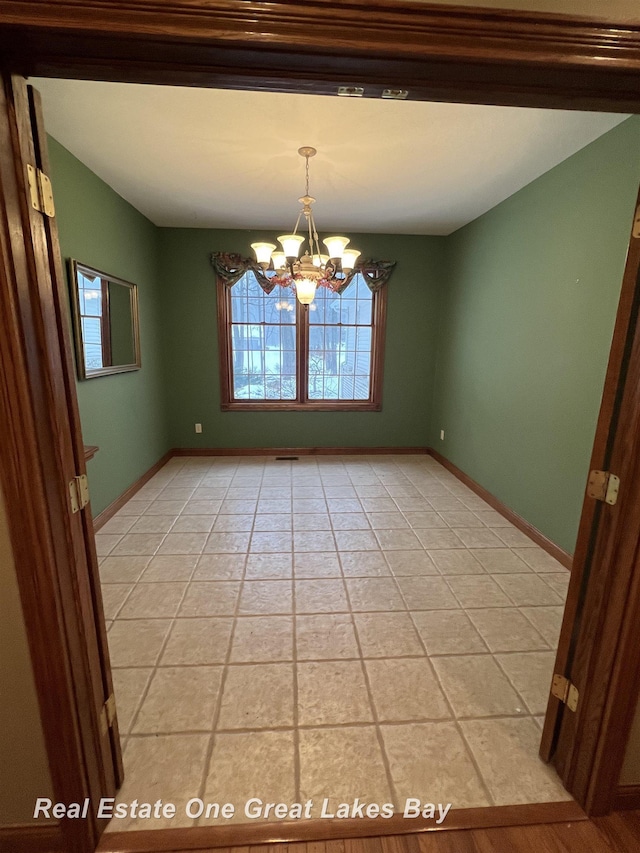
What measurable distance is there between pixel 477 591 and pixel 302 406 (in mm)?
3095

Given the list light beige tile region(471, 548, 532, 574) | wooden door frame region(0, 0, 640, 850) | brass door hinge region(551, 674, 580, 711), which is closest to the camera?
wooden door frame region(0, 0, 640, 850)

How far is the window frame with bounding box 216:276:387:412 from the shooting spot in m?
4.69

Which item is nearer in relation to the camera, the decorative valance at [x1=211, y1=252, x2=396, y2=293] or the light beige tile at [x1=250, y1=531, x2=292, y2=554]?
the light beige tile at [x1=250, y1=531, x2=292, y2=554]

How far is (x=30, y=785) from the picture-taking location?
110cm

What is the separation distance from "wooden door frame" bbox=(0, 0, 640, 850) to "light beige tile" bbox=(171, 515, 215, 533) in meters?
2.09

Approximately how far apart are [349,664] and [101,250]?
339 cm

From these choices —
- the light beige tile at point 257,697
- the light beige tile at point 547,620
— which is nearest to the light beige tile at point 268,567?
the light beige tile at point 257,697

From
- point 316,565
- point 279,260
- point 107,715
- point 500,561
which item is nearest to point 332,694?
point 107,715

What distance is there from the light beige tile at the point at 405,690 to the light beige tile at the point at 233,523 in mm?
1575

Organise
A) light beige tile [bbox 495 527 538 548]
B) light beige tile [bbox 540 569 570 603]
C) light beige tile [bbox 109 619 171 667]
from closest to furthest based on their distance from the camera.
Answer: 1. light beige tile [bbox 109 619 171 667]
2. light beige tile [bbox 540 569 570 603]
3. light beige tile [bbox 495 527 538 548]

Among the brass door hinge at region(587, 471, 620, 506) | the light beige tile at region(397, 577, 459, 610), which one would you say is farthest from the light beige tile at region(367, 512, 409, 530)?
the brass door hinge at region(587, 471, 620, 506)

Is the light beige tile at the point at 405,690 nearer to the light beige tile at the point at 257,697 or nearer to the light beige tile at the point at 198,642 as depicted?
the light beige tile at the point at 257,697

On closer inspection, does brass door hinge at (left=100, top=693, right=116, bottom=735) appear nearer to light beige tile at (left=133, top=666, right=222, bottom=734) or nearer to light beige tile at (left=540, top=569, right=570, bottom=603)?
light beige tile at (left=133, top=666, right=222, bottom=734)

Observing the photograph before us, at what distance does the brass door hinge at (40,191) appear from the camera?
2.91 feet
